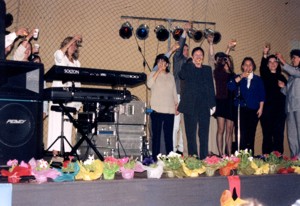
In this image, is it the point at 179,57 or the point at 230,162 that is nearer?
the point at 230,162

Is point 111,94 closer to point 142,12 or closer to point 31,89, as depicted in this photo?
point 31,89

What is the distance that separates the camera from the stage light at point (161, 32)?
6.19 m

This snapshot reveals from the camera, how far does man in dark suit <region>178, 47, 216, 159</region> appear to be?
152 inches

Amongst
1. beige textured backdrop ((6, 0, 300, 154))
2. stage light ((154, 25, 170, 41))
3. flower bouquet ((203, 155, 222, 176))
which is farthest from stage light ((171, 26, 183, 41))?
flower bouquet ((203, 155, 222, 176))

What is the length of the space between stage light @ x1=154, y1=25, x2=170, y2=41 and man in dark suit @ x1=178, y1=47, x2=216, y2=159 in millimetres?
2302

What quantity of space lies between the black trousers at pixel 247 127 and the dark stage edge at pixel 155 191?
1.94 metres

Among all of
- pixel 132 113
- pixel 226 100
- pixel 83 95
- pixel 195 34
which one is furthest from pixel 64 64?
pixel 195 34

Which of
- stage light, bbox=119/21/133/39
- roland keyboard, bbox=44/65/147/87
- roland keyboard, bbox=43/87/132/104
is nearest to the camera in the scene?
roland keyboard, bbox=44/65/147/87

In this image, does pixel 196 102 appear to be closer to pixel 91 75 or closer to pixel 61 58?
pixel 91 75

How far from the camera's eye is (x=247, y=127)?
14.5 ft

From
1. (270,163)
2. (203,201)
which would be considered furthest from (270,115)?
(203,201)

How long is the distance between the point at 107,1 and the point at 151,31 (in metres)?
0.91

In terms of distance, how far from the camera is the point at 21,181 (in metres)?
1.71

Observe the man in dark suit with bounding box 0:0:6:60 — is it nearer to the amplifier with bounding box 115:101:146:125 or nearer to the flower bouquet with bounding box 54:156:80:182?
the flower bouquet with bounding box 54:156:80:182
